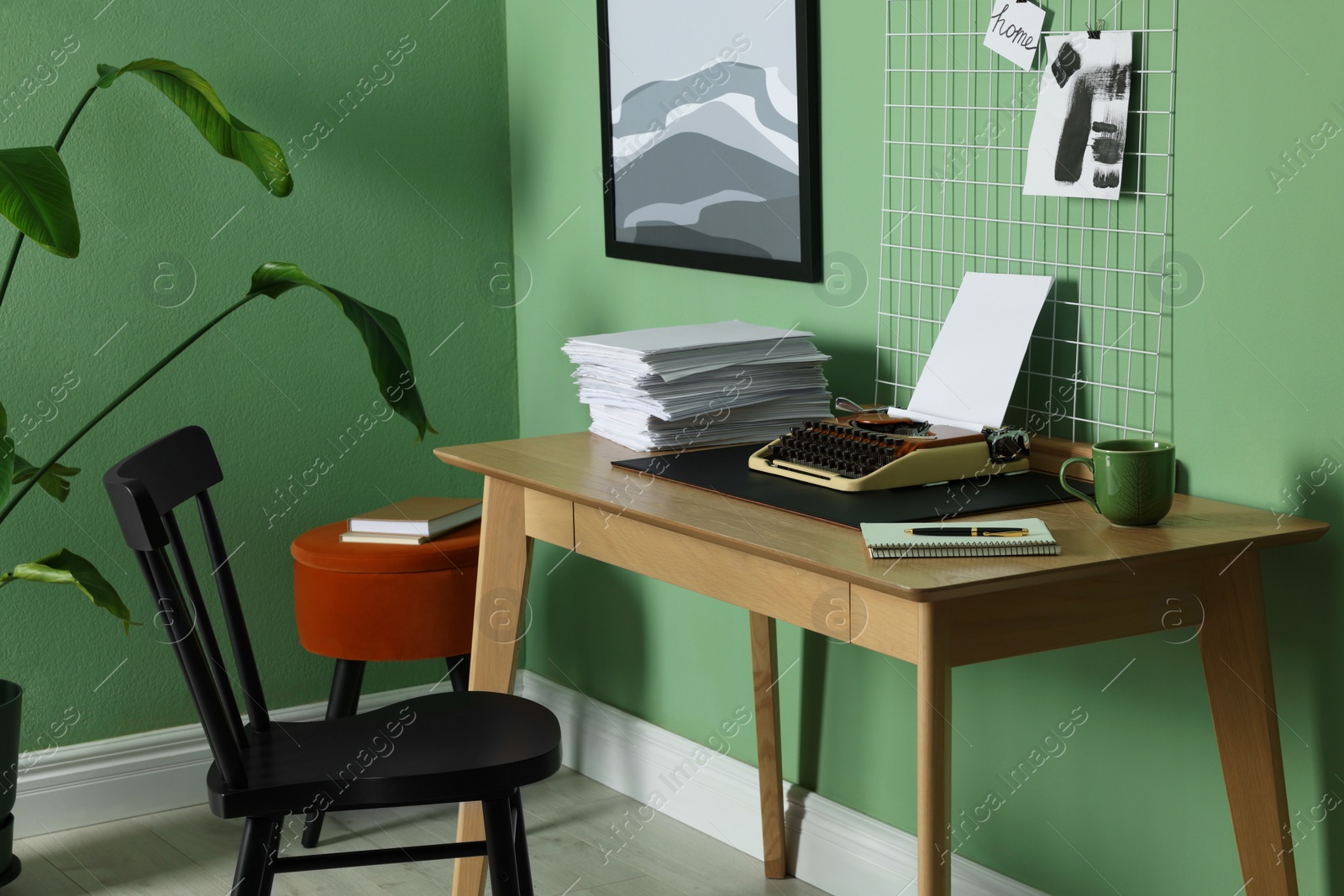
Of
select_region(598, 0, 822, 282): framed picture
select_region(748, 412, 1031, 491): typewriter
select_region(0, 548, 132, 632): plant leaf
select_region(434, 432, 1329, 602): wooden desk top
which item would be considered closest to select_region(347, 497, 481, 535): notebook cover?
select_region(0, 548, 132, 632): plant leaf

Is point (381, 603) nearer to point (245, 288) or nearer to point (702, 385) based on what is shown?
point (245, 288)

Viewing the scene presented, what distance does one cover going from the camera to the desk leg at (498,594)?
224 cm

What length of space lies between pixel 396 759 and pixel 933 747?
25.7 inches

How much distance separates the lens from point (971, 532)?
5.26 ft

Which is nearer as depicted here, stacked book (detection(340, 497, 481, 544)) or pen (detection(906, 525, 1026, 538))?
pen (detection(906, 525, 1026, 538))

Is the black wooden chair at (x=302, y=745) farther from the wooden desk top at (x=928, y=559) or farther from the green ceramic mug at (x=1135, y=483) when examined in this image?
the green ceramic mug at (x=1135, y=483)

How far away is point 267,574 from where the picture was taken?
3.07 metres

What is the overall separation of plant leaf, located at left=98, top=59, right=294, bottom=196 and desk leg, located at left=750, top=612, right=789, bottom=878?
1.15m

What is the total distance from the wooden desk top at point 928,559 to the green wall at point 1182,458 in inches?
5.2

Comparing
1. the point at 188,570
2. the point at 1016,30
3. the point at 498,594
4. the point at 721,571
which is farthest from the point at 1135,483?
the point at 188,570

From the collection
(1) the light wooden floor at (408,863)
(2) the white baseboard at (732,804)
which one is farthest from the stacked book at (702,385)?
(1) the light wooden floor at (408,863)

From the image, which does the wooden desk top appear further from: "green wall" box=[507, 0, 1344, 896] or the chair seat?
the chair seat

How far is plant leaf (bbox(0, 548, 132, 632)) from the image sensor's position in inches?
94.7

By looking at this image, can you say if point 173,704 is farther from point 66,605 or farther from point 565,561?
point 565,561
